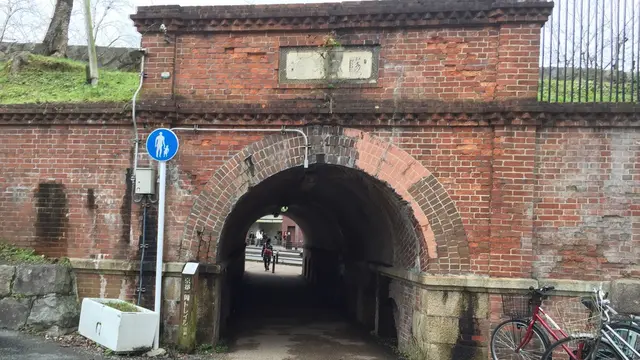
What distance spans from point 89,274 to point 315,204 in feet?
26.3

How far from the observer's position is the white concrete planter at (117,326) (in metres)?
7.09

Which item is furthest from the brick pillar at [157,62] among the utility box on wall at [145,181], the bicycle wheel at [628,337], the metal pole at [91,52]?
the bicycle wheel at [628,337]

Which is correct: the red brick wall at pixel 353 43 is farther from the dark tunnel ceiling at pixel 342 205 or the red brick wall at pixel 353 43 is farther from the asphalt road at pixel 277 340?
the asphalt road at pixel 277 340

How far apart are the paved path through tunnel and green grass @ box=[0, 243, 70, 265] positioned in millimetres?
3191

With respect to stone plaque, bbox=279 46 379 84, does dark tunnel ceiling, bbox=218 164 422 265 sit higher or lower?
lower

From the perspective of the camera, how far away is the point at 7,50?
17047 millimetres

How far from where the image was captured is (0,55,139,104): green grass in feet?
30.3

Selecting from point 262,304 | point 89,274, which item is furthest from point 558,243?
point 262,304

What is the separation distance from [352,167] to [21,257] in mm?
5388

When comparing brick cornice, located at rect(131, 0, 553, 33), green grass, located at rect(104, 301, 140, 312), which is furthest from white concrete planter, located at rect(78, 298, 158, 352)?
brick cornice, located at rect(131, 0, 553, 33)

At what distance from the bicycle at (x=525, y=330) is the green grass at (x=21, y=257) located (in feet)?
21.5

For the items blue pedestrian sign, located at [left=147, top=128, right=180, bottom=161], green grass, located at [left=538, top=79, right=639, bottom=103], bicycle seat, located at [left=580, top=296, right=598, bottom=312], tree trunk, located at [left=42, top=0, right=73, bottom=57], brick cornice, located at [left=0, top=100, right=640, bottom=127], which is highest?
tree trunk, located at [left=42, top=0, right=73, bottom=57]

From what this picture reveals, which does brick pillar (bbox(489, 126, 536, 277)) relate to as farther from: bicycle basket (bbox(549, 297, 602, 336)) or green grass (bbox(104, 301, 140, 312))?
green grass (bbox(104, 301, 140, 312))

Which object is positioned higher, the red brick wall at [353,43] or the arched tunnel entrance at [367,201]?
the red brick wall at [353,43]
